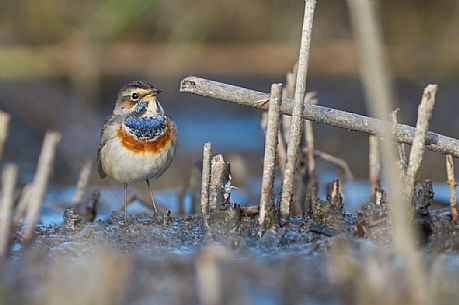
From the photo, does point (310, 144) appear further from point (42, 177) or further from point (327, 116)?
point (42, 177)

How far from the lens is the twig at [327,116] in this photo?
5500 millimetres

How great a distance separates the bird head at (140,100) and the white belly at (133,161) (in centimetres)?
23

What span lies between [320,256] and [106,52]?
724 cm

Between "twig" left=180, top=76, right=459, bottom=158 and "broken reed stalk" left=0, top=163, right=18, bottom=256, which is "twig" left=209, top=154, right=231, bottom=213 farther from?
"broken reed stalk" left=0, top=163, right=18, bottom=256

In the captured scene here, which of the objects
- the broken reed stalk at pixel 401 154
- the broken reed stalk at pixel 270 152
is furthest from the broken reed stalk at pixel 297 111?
the broken reed stalk at pixel 401 154

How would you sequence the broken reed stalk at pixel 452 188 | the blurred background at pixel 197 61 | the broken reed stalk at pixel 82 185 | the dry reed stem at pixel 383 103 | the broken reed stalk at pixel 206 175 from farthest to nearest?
1. the blurred background at pixel 197 61
2. the broken reed stalk at pixel 82 185
3. the broken reed stalk at pixel 452 188
4. the broken reed stalk at pixel 206 175
5. the dry reed stem at pixel 383 103

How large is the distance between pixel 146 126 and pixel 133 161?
242mm

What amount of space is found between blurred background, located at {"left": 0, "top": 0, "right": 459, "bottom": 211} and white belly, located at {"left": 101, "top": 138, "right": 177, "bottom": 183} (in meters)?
3.69

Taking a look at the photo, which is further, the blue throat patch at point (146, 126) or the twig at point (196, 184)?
the twig at point (196, 184)

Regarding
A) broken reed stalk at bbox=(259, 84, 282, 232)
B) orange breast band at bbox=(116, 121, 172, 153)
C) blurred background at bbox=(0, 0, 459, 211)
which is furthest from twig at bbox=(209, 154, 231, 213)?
blurred background at bbox=(0, 0, 459, 211)

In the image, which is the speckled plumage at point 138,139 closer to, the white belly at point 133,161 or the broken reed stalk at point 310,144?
the white belly at point 133,161

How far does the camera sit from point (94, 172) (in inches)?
395

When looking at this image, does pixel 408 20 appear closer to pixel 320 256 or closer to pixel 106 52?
pixel 106 52

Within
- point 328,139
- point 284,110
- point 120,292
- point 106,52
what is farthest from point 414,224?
point 106,52
